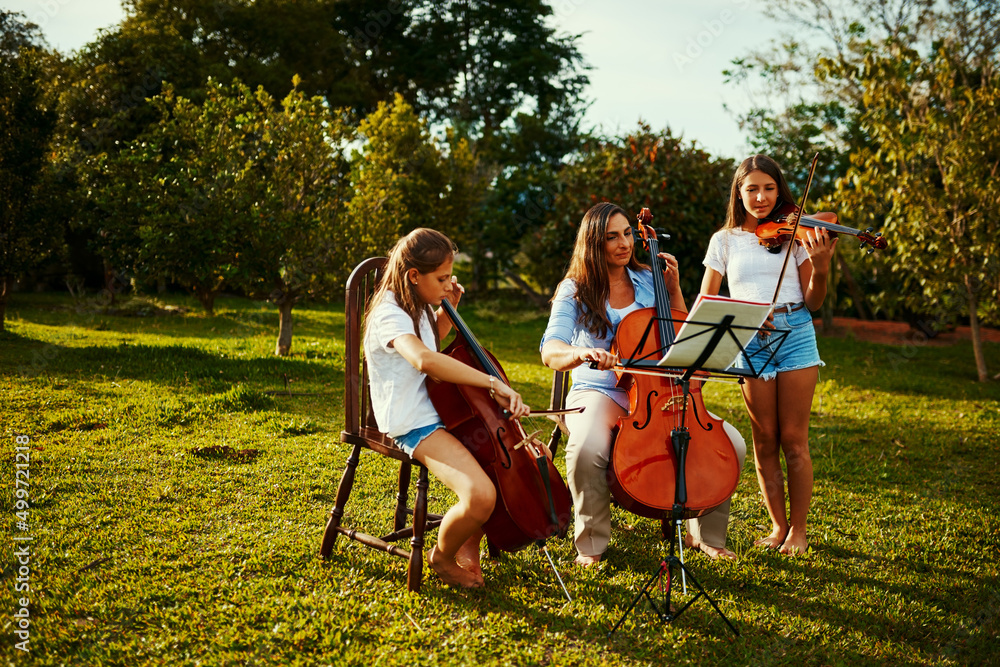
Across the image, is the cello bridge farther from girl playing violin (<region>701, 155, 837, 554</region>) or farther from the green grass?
the green grass

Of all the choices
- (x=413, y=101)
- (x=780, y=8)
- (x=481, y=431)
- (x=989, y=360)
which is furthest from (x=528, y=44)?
(x=481, y=431)

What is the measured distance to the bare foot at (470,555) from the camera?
2957 mm

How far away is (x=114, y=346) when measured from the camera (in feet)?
24.4

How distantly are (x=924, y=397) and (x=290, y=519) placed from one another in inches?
263

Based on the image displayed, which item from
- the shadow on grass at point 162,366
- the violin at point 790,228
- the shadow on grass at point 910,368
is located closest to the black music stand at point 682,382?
the violin at point 790,228

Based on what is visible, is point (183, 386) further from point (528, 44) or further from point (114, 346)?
point (528, 44)

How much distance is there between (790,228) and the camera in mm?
3223

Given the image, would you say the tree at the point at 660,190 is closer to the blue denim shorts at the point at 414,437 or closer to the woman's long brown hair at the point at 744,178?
the woman's long brown hair at the point at 744,178

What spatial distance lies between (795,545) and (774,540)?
9 cm

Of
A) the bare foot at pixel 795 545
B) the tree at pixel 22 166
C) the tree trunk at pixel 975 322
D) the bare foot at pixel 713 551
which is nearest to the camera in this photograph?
the bare foot at pixel 713 551

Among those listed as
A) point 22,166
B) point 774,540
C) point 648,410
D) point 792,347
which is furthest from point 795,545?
point 22,166

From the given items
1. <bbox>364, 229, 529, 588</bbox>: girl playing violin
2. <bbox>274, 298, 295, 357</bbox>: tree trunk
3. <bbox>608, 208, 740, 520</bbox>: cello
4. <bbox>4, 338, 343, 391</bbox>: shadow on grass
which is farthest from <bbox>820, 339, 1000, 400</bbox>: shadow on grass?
<bbox>364, 229, 529, 588</bbox>: girl playing violin

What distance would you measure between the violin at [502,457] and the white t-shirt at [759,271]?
1.29 m

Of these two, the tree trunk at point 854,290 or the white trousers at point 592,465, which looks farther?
the tree trunk at point 854,290
